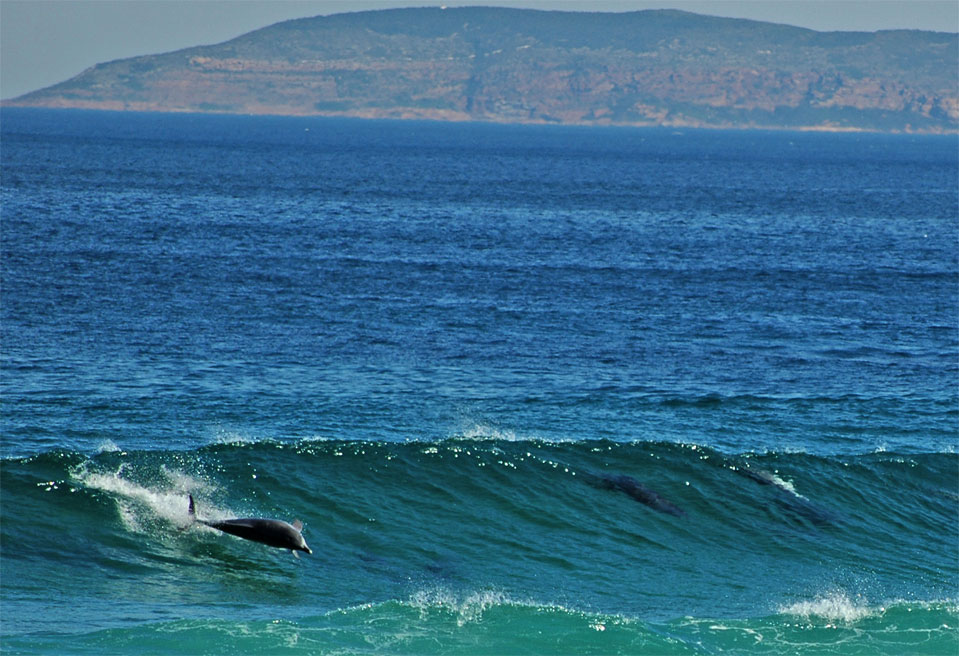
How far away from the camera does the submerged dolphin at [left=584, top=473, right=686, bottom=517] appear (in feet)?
99.5

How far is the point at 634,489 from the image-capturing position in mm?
31000

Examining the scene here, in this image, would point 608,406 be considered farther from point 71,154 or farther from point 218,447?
point 71,154

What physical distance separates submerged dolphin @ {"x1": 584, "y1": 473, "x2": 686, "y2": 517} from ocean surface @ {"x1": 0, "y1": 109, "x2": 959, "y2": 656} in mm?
93

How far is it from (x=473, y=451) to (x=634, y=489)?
4.70 metres

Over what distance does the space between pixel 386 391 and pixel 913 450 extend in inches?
667

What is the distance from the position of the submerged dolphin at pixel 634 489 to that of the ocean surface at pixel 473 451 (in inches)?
3.7

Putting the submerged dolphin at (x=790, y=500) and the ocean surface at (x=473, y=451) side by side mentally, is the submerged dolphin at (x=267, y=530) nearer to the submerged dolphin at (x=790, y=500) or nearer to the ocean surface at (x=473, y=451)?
the ocean surface at (x=473, y=451)

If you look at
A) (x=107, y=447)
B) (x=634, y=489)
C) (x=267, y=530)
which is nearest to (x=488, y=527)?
(x=634, y=489)

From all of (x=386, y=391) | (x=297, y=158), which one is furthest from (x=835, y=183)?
(x=386, y=391)

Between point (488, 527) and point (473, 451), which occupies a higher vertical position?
point (473, 451)

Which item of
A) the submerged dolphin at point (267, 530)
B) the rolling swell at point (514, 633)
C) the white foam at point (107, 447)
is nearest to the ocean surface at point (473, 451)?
the rolling swell at point (514, 633)

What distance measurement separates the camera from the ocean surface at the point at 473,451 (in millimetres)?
22859

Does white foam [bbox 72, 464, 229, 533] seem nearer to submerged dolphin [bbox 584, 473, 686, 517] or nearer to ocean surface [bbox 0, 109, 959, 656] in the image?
ocean surface [bbox 0, 109, 959, 656]

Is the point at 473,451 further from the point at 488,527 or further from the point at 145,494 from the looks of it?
the point at 145,494
